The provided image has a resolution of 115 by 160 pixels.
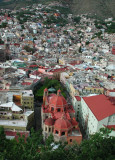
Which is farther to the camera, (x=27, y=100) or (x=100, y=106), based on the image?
(x=27, y=100)

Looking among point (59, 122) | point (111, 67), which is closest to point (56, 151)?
point (59, 122)

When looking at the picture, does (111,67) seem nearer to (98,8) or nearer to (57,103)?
(57,103)

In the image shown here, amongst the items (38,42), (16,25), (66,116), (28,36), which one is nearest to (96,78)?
(66,116)

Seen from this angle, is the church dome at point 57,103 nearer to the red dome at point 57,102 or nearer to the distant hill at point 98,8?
the red dome at point 57,102

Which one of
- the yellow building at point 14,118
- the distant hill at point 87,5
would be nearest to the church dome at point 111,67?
the yellow building at point 14,118

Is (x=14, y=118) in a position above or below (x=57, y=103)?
below

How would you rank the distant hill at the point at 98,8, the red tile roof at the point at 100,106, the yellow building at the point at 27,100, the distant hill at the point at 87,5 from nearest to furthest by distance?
the red tile roof at the point at 100,106 → the yellow building at the point at 27,100 → the distant hill at the point at 98,8 → the distant hill at the point at 87,5

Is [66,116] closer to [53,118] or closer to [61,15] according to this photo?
[53,118]
